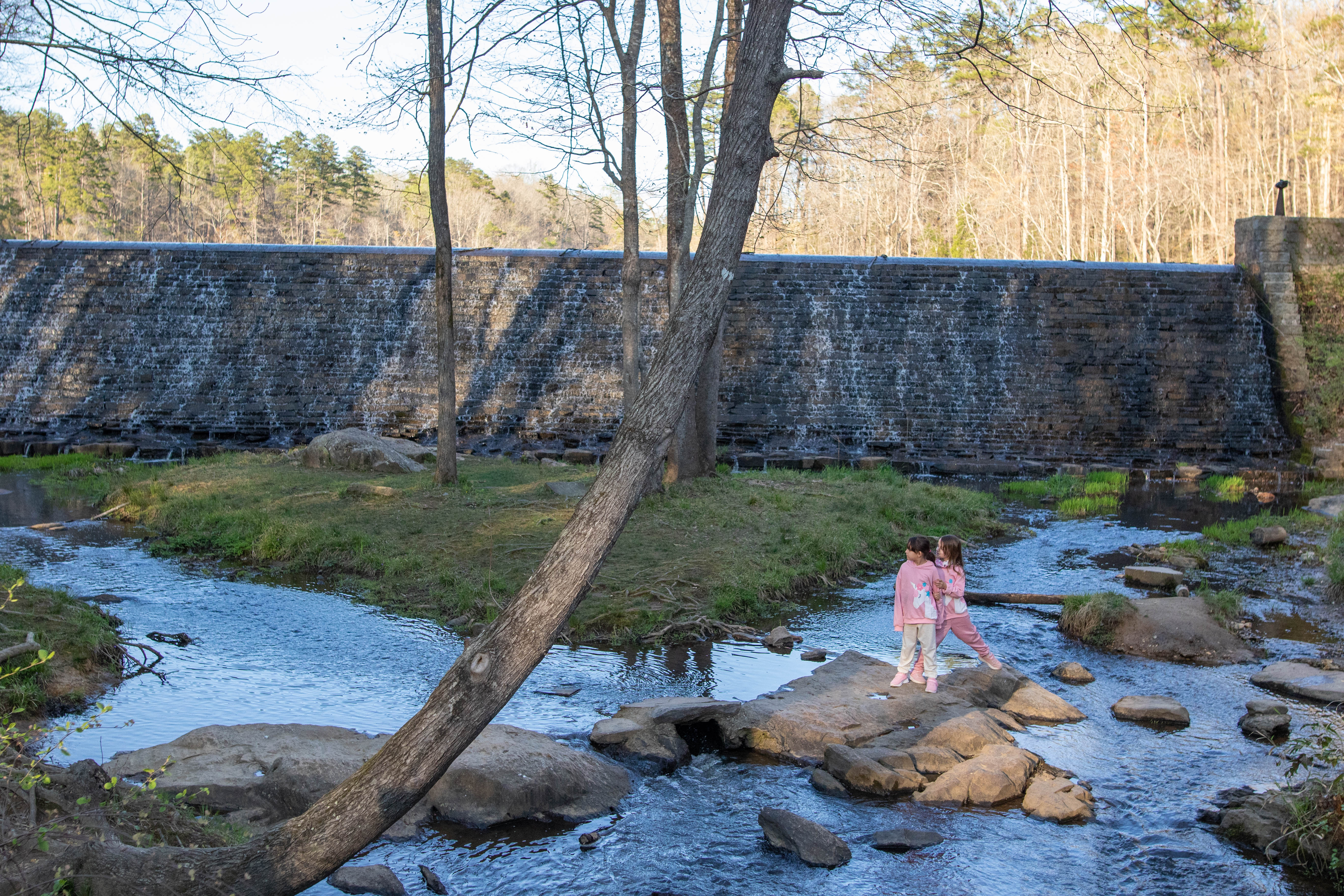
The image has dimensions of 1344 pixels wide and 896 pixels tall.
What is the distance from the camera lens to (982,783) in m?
5.13

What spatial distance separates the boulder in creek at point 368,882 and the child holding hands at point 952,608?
370cm

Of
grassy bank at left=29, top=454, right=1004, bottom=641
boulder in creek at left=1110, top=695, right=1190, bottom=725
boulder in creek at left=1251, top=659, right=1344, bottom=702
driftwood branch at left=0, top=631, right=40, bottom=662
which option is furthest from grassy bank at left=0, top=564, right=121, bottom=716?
boulder in creek at left=1251, top=659, right=1344, bottom=702

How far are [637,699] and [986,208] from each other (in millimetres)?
42391

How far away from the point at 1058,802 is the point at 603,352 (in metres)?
15.6

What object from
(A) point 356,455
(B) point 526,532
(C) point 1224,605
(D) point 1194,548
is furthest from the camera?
(A) point 356,455

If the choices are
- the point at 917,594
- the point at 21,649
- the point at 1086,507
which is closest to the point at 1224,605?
the point at 917,594

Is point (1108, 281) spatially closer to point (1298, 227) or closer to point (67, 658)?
point (1298, 227)

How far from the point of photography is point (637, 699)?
6613 millimetres

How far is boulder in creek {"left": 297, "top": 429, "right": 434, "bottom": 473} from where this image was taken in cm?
1389

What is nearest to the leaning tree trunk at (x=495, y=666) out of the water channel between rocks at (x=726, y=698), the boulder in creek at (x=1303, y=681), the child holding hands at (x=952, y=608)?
the water channel between rocks at (x=726, y=698)

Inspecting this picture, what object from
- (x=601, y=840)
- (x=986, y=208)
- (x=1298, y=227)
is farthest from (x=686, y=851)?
(x=986, y=208)

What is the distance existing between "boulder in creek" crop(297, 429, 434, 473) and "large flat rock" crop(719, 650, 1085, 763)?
28.0ft

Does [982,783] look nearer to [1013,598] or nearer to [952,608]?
[952,608]

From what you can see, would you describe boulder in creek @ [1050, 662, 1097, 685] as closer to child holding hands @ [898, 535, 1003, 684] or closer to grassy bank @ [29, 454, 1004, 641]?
child holding hands @ [898, 535, 1003, 684]
